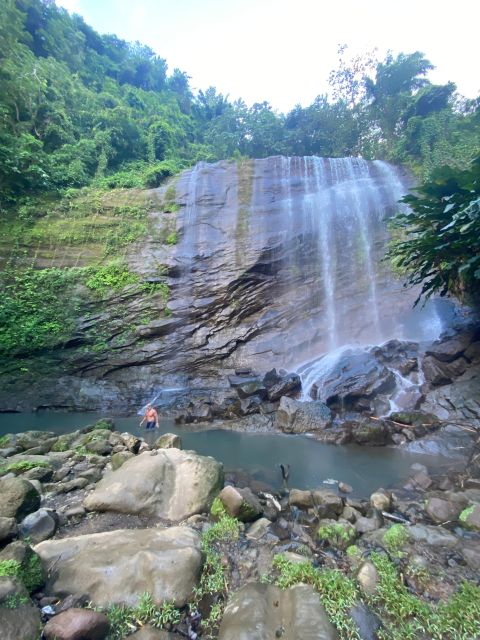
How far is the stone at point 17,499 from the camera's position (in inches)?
126

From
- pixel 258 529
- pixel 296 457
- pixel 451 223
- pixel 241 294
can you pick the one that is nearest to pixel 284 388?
pixel 296 457

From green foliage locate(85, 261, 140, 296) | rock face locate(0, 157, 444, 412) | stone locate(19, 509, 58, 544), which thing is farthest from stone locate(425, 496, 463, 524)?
green foliage locate(85, 261, 140, 296)

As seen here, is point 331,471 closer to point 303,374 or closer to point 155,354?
point 303,374

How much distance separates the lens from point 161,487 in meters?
4.07

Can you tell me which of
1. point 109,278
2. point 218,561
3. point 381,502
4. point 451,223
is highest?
point 109,278

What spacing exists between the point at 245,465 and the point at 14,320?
11915mm

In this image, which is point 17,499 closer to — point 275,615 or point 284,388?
point 275,615

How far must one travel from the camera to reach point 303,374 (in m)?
13.0

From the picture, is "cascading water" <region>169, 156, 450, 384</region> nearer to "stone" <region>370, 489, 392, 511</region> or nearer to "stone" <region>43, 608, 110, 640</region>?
"stone" <region>370, 489, 392, 511</region>

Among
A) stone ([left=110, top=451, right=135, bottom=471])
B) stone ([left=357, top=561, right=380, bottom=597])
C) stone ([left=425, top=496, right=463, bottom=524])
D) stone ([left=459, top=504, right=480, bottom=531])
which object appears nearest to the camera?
stone ([left=357, top=561, right=380, bottom=597])

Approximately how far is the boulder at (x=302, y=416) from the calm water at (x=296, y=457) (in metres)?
0.49

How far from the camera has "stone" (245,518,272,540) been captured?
355 cm

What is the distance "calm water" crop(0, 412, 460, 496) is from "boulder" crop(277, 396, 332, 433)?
489 mm

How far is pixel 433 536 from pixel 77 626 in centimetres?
350
